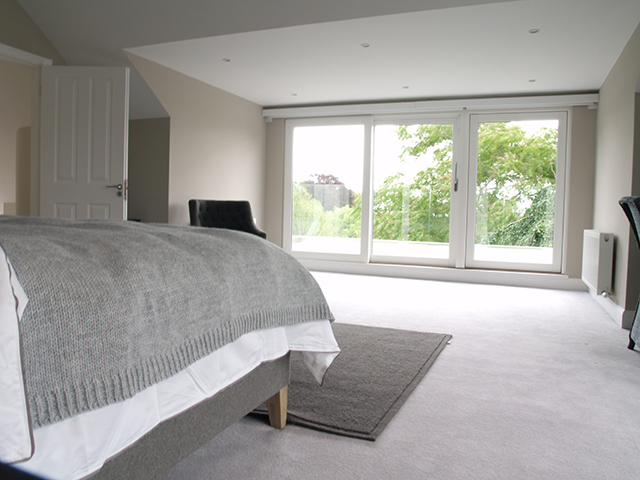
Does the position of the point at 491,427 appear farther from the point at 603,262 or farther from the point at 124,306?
the point at 603,262

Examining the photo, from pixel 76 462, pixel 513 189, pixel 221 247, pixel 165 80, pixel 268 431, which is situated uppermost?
pixel 165 80

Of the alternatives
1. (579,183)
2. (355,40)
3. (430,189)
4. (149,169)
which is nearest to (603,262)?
(579,183)

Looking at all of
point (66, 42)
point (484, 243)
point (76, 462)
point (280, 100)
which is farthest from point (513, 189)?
point (76, 462)

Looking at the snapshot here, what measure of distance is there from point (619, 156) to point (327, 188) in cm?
345

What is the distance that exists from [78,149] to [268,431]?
3.46 meters

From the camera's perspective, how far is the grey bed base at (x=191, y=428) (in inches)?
40.6

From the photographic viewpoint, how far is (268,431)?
1766mm

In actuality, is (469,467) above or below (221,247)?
below

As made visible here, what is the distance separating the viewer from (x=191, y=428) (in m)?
1.23

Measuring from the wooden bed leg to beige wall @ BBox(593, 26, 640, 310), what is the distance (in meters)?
2.98

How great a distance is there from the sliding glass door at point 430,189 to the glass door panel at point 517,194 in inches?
0.4

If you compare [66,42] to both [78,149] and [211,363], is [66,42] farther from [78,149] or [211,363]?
[211,363]

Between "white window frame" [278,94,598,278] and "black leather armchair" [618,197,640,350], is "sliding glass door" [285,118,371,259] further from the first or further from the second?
"black leather armchair" [618,197,640,350]

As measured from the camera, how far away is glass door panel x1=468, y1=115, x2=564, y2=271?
18.3 feet
